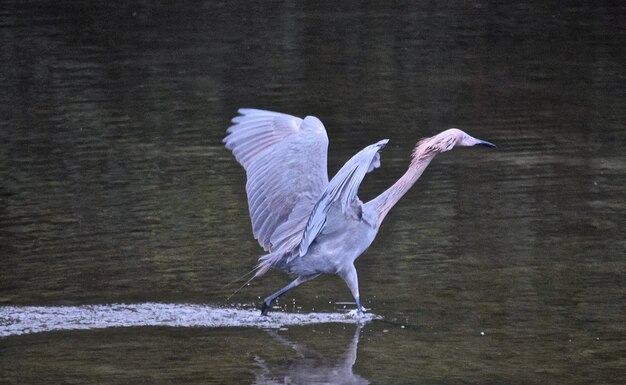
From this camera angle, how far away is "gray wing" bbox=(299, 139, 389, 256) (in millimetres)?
6766

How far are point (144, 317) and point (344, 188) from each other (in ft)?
5.34

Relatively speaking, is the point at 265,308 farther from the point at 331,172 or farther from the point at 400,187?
the point at 331,172

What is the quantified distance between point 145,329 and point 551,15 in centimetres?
1295

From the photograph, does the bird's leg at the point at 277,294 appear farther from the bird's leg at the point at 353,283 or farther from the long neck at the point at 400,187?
the long neck at the point at 400,187

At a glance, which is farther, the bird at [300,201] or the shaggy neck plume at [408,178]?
the shaggy neck plume at [408,178]

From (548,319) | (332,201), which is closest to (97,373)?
(332,201)

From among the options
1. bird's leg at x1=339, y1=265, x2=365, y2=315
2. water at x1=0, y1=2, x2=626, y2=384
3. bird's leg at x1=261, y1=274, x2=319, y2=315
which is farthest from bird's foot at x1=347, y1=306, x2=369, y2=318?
bird's leg at x1=261, y1=274, x2=319, y2=315

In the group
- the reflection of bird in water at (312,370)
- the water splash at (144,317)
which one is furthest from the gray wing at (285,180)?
the reflection of bird in water at (312,370)

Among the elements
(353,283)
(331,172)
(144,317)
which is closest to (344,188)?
(353,283)

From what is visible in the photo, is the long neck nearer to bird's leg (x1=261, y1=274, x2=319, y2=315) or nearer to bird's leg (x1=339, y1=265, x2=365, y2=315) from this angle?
bird's leg (x1=339, y1=265, x2=365, y2=315)

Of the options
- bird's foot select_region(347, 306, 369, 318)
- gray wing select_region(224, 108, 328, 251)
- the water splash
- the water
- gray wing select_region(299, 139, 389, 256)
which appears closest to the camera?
gray wing select_region(299, 139, 389, 256)

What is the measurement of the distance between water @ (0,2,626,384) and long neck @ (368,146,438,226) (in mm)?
614

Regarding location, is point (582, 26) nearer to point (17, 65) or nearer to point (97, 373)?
point (17, 65)

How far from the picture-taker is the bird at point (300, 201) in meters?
7.80
